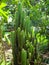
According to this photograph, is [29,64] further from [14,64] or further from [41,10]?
[41,10]

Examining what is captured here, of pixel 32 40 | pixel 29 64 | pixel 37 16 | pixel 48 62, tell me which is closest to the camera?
pixel 29 64

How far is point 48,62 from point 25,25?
990mm

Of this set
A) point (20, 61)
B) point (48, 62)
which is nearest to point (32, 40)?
point (20, 61)

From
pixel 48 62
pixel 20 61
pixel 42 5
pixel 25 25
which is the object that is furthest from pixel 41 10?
pixel 20 61

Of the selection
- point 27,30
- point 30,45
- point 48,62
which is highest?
point 27,30

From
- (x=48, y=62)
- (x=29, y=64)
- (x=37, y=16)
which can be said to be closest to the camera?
(x=29, y=64)

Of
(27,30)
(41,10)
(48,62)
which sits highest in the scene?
(41,10)

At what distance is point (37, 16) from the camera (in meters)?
3.82

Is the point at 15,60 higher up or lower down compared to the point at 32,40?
lower down

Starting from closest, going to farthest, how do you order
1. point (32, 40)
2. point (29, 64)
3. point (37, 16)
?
1. point (29, 64)
2. point (32, 40)
3. point (37, 16)

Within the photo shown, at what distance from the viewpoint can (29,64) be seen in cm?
247

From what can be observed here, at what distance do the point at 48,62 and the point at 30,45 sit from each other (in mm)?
978

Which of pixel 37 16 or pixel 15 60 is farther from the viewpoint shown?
pixel 37 16

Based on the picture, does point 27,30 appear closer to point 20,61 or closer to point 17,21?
point 17,21
